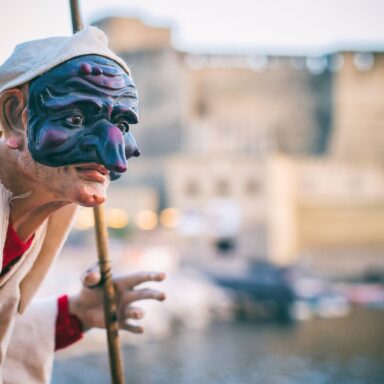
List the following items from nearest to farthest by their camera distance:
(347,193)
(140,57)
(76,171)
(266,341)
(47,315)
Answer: (76,171), (47,315), (266,341), (347,193), (140,57)

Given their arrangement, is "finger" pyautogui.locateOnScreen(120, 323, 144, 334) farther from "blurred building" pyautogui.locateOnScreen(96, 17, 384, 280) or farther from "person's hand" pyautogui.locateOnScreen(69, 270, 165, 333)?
"blurred building" pyautogui.locateOnScreen(96, 17, 384, 280)

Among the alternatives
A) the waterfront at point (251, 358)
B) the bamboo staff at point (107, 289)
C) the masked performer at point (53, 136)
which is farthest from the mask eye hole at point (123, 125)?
the waterfront at point (251, 358)

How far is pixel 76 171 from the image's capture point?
3.21ft

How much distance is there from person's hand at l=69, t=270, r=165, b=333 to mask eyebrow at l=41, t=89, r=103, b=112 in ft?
1.23

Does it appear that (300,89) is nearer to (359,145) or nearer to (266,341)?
(359,145)

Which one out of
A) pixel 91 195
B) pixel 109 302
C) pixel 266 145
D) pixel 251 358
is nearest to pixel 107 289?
pixel 109 302

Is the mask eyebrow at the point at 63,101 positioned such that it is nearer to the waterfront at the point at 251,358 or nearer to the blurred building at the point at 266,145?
the waterfront at the point at 251,358

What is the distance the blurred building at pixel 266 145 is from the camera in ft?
69.4

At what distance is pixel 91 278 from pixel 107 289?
0.03 meters

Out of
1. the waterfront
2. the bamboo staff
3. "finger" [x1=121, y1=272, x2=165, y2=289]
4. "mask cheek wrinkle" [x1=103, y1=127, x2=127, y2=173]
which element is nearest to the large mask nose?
"mask cheek wrinkle" [x1=103, y1=127, x2=127, y2=173]

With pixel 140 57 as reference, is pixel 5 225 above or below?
above

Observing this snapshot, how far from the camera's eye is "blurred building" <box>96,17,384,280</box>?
21.1m

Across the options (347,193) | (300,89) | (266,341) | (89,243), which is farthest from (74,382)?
(300,89)

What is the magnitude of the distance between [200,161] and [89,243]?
356cm
